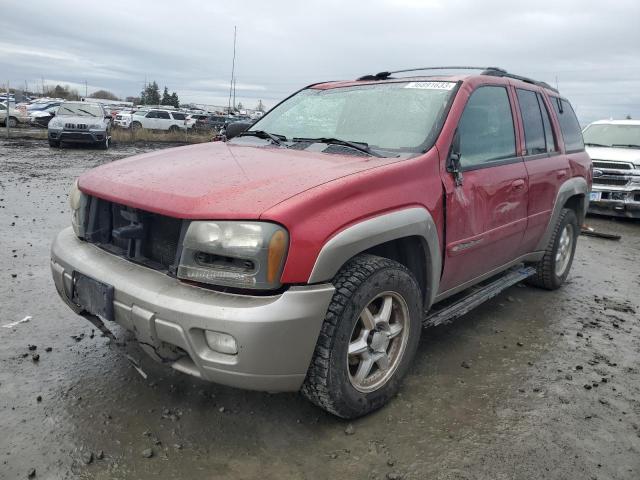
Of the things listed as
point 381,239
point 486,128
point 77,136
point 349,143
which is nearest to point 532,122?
point 486,128

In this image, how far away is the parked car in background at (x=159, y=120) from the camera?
28.7 metres

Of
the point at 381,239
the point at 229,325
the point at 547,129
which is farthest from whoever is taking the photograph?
the point at 547,129

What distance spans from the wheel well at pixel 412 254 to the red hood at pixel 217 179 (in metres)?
0.45

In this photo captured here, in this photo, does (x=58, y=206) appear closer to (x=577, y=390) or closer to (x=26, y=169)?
(x=26, y=169)

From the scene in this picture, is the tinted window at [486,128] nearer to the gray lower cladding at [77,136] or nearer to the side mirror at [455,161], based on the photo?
the side mirror at [455,161]

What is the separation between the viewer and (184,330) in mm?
2193

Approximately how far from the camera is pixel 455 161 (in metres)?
3.05

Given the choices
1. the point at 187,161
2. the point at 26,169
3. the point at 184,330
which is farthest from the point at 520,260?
the point at 26,169

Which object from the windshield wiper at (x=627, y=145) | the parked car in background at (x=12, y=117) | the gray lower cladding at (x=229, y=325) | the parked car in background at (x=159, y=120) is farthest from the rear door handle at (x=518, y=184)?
the parked car in background at (x=159, y=120)

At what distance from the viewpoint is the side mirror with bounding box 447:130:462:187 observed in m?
3.03

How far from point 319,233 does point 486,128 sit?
5.96 ft

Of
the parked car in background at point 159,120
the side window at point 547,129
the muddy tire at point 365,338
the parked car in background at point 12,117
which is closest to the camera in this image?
the muddy tire at point 365,338

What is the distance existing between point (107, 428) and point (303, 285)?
1.21 m

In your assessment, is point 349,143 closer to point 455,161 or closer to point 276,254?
point 455,161
